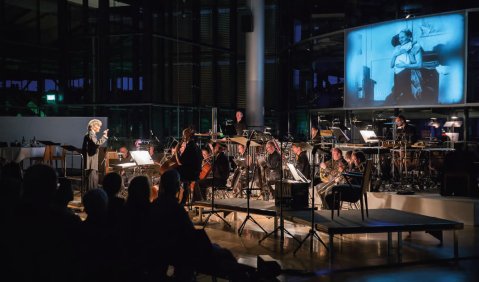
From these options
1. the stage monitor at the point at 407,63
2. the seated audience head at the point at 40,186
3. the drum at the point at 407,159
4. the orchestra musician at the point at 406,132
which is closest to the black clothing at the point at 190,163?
the orchestra musician at the point at 406,132

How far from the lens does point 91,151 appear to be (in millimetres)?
11516

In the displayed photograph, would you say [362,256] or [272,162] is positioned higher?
[272,162]

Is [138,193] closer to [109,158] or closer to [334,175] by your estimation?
[334,175]

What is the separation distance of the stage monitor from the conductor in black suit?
749 cm

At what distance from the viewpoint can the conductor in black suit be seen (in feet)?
37.8

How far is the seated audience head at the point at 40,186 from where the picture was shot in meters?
3.74

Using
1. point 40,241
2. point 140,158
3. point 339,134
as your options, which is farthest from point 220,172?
point 40,241

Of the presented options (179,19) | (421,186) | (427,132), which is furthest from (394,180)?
(179,19)

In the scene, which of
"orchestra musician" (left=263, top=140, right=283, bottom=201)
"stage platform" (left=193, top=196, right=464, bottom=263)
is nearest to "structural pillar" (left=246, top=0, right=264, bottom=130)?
"orchestra musician" (left=263, top=140, right=283, bottom=201)

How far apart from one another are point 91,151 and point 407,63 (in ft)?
26.7

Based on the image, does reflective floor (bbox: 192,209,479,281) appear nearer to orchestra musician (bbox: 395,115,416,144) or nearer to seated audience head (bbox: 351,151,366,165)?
seated audience head (bbox: 351,151,366,165)

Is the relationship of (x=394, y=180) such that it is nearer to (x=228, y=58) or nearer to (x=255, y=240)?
(x=255, y=240)

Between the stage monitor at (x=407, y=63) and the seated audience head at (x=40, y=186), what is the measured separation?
1164cm

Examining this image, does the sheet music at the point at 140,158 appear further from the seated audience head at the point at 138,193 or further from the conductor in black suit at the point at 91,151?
the seated audience head at the point at 138,193
